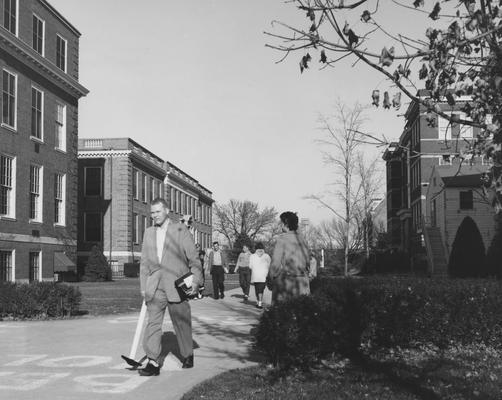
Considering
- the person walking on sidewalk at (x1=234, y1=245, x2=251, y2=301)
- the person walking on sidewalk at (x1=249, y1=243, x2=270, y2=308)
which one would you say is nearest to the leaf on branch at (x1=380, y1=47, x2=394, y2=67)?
the person walking on sidewalk at (x1=249, y1=243, x2=270, y2=308)

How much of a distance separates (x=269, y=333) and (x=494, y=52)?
397cm

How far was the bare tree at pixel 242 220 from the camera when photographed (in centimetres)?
11175

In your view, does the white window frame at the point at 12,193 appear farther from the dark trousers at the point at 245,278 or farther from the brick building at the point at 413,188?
the brick building at the point at 413,188

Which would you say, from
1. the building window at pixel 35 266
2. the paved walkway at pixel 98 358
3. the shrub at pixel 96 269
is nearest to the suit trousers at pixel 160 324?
the paved walkway at pixel 98 358

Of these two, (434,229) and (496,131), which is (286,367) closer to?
(496,131)

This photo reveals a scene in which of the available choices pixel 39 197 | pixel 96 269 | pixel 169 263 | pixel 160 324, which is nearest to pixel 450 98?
pixel 169 263

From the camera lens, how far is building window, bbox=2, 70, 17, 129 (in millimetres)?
29328

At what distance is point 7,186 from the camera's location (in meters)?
29.3

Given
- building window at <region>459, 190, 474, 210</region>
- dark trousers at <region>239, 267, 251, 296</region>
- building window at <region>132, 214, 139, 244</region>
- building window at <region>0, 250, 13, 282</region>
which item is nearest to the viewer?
dark trousers at <region>239, 267, 251, 296</region>

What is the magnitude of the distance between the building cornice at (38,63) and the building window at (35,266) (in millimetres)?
8611

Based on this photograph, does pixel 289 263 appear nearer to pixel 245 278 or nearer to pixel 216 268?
pixel 216 268

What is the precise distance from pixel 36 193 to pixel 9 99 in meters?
4.82

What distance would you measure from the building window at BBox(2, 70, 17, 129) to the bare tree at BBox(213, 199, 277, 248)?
82149 mm

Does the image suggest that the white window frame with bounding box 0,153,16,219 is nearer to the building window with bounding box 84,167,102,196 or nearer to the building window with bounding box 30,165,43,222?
the building window with bounding box 30,165,43,222
